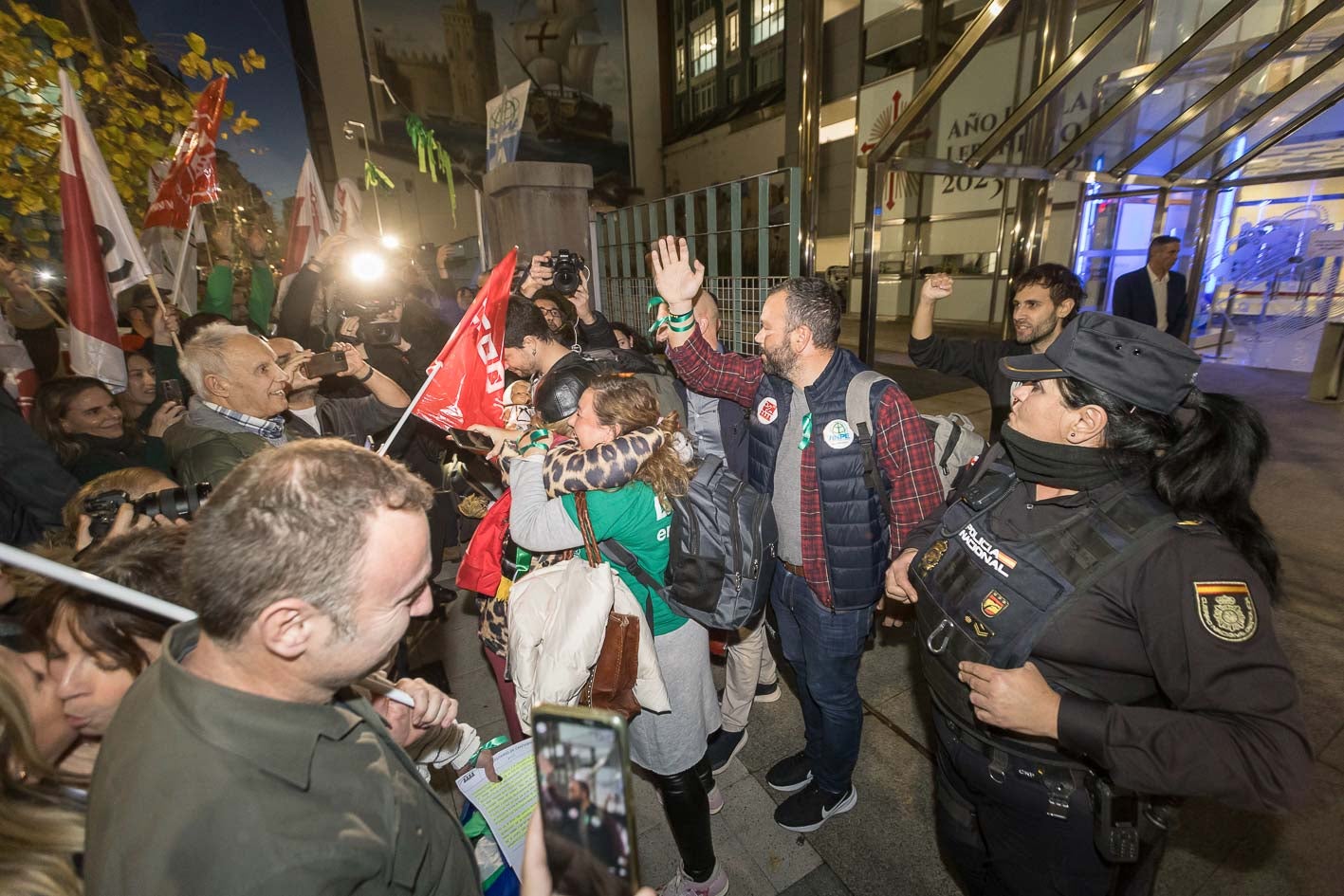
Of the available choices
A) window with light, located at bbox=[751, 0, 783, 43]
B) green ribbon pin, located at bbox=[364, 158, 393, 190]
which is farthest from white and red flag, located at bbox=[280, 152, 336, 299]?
window with light, located at bbox=[751, 0, 783, 43]

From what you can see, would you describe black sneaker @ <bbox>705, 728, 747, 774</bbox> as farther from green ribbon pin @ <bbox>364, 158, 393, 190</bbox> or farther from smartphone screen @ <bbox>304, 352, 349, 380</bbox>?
green ribbon pin @ <bbox>364, 158, 393, 190</bbox>

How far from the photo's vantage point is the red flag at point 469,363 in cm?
261

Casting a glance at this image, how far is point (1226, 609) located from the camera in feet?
4.25

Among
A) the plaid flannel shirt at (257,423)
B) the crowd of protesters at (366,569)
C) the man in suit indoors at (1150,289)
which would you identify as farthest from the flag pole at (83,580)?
the man in suit indoors at (1150,289)

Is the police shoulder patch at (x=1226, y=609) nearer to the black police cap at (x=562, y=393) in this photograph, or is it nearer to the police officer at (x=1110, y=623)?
the police officer at (x=1110, y=623)

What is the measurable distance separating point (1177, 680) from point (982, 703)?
42 cm

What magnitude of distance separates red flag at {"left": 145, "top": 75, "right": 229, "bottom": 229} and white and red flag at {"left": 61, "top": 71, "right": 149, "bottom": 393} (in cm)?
49

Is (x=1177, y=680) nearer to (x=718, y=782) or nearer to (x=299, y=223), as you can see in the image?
(x=718, y=782)

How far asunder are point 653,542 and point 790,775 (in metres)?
1.59

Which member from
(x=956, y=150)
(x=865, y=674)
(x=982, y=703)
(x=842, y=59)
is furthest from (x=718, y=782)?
(x=842, y=59)

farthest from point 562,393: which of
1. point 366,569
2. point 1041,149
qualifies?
point 1041,149

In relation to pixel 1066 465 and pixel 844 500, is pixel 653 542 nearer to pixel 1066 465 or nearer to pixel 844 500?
pixel 844 500

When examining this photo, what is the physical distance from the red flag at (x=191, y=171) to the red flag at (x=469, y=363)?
10.3 feet

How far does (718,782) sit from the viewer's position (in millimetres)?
2990
